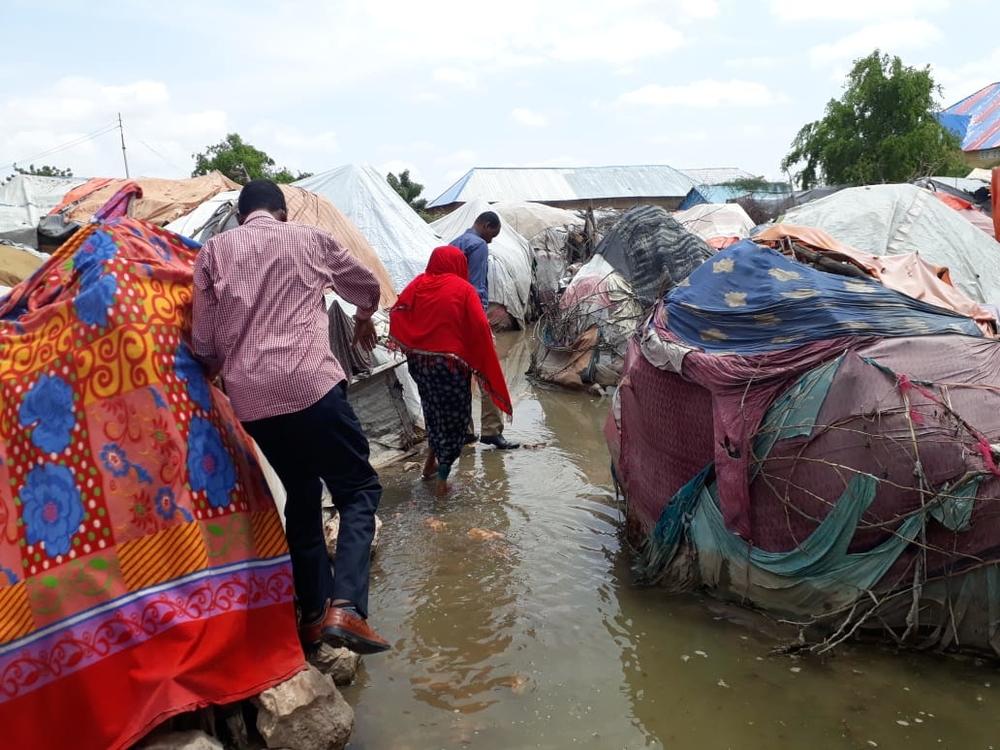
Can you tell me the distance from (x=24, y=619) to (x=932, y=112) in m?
29.3

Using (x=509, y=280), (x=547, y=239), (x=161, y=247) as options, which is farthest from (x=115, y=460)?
(x=547, y=239)

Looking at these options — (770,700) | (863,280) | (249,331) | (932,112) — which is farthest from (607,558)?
(932,112)

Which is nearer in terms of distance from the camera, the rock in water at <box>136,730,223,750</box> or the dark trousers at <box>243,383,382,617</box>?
the rock in water at <box>136,730,223,750</box>

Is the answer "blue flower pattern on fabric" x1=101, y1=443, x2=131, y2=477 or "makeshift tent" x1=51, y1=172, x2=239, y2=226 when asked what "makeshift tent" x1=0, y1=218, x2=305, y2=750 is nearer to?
"blue flower pattern on fabric" x1=101, y1=443, x2=131, y2=477

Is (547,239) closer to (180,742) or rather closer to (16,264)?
(16,264)

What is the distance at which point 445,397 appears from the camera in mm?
4961

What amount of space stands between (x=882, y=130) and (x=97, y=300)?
27.1m

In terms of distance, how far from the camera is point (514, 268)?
15305mm

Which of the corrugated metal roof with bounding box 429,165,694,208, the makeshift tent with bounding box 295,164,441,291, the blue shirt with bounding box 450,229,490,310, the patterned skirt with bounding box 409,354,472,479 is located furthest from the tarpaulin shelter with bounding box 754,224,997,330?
the corrugated metal roof with bounding box 429,165,694,208

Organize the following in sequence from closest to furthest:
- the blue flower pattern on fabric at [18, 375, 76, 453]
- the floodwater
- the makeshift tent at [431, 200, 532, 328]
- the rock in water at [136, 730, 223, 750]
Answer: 1. the rock in water at [136, 730, 223, 750]
2. the blue flower pattern on fabric at [18, 375, 76, 453]
3. the floodwater
4. the makeshift tent at [431, 200, 532, 328]

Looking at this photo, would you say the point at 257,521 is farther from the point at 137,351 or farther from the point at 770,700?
the point at 770,700

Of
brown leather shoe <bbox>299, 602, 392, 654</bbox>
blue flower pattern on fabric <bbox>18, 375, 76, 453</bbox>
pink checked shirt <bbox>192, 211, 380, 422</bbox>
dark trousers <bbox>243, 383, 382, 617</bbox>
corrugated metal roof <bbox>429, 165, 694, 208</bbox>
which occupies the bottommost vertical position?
brown leather shoe <bbox>299, 602, 392, 654</bbox>

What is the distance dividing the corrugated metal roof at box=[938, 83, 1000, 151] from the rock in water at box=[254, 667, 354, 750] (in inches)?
1348

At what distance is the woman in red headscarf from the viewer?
4832 mm
